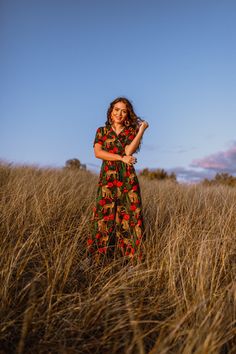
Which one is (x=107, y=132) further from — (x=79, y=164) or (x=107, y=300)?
(x=79, y=164)

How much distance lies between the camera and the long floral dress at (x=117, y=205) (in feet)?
11.1

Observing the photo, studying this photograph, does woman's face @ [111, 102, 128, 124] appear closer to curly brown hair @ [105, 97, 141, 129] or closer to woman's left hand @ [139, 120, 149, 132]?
curly brown hair @ [105, 97, 141, 129]

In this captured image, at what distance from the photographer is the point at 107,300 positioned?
2.20m

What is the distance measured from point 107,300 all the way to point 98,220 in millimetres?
1308

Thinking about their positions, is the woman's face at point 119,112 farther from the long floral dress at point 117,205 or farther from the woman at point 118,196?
the long floral dress at point 117,205

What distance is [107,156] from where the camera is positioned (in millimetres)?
3287

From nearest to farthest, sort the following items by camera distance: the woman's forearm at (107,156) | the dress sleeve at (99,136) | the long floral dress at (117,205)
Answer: the woman's forearm at (107,156) → the long floral dress at (117,205) → the dress sleeve at (99,136)

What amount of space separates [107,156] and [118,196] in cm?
40

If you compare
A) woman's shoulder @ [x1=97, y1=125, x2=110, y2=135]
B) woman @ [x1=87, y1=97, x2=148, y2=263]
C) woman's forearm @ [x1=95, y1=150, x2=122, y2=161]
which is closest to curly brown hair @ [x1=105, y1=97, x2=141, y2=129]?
woman @ [x1=87, y1=97, x2=148, y2=263]

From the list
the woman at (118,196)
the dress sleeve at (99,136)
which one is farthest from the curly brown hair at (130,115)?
the dress sleeve at (99,136)

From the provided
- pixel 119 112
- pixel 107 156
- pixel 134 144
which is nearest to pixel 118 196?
pixel 107 156

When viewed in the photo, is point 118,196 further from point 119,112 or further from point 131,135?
point 119,112

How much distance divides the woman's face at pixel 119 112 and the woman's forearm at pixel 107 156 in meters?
0.35

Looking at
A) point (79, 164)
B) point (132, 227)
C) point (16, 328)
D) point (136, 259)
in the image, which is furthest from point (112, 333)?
point (79, 164)
